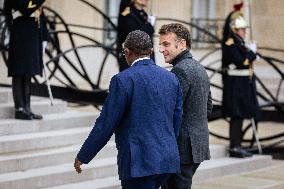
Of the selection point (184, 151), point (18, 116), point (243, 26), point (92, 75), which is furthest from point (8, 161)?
point (92, 75)

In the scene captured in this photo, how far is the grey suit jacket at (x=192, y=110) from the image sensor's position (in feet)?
21.5

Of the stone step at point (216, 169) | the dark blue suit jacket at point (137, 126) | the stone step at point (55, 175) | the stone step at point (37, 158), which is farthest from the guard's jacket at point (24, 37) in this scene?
the dark blue suit jacket at point (137, 126)

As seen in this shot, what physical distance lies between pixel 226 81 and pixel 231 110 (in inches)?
13.9

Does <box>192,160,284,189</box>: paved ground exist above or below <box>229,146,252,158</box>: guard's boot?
below

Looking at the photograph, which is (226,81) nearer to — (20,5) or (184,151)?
(20,5)

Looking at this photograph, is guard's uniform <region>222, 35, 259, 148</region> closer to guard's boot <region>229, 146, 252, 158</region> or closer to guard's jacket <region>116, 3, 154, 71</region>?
guard's boot <region>229, 146, 252, 158</region>

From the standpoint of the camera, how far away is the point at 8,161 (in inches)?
349

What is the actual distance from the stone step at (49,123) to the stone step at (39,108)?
95mm

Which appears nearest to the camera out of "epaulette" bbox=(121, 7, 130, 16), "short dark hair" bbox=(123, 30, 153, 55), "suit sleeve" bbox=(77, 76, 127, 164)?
"suit sleeve" bbox=(77, 76, 127, 164)

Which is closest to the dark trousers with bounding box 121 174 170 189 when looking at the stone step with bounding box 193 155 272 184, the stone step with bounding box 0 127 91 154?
the stone step with bounding box 0 127 91 154

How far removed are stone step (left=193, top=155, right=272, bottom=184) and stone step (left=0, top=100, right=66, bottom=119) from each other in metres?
1.77

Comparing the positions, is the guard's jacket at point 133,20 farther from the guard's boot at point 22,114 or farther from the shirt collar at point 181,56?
the shirt collar at point 181,56

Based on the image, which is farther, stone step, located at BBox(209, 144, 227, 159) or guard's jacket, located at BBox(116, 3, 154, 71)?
guard's jacket, located at BBox(116, 3, 154, 71)

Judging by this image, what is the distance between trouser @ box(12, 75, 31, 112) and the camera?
33.2 ft
